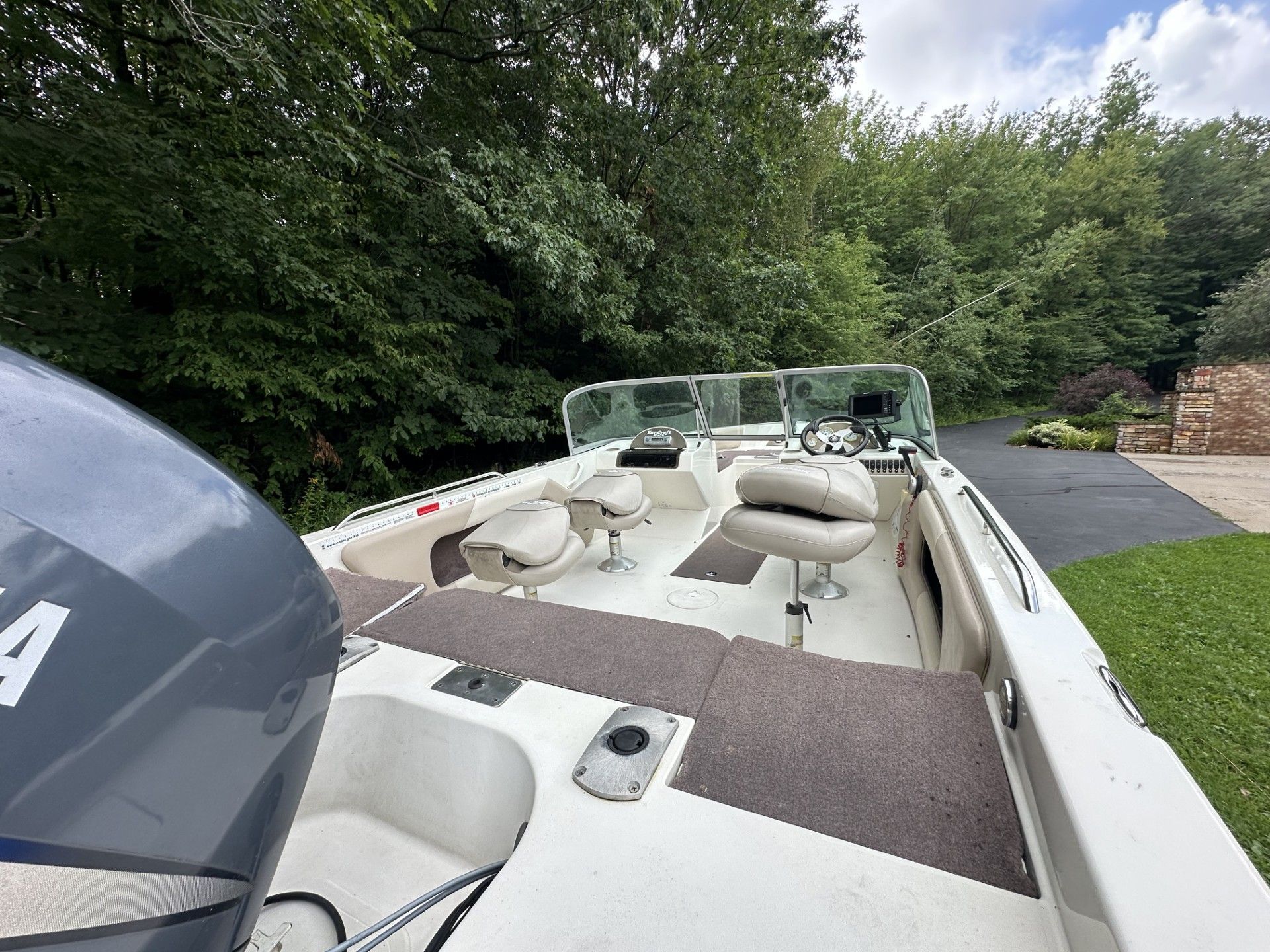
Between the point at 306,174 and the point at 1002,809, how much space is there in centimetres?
513

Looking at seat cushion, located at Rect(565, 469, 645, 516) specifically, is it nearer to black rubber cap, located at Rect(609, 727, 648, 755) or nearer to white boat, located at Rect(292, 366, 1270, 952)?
white boat, located at Rect(292, 366, 1270, 952)

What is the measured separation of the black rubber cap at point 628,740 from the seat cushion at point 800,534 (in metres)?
0.98

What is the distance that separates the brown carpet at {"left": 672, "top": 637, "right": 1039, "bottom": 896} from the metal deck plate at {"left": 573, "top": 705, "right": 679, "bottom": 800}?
0.16ft

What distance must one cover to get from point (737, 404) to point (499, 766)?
9.93 ft

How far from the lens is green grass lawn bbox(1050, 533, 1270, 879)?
1716mm

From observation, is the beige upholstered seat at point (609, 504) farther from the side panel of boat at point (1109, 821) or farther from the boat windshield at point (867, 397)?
the side panel of boat at point (1109, 821)

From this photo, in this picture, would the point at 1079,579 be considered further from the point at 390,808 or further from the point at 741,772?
the point at 390,808

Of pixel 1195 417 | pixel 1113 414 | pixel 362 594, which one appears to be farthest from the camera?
pixel 1113 414

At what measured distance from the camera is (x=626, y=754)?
724 millimetres

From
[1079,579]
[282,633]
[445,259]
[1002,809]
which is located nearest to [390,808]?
[282,633]

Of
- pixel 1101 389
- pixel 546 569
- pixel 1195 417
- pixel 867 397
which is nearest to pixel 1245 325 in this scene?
pixel 1101 389

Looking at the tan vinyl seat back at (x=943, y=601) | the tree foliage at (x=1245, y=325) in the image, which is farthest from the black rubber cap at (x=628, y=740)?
the tree foliage at (x=1245, y=325)

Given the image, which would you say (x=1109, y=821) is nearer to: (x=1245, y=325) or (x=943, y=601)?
(x=943, y=601)

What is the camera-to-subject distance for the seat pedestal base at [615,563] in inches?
106
